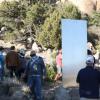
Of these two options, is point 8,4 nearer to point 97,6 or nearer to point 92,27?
point 92,27

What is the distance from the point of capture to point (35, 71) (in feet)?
43.1

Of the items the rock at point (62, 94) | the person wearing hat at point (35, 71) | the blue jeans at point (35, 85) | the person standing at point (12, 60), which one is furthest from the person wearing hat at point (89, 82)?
the person standing at point (12, 60)

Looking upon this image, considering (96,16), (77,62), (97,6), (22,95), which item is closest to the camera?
(77,62)

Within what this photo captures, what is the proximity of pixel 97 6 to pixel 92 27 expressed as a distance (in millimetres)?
7791

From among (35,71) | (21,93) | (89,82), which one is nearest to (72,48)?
(35,71)

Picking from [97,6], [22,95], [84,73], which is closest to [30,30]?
[97,6]

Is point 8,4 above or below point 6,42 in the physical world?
above

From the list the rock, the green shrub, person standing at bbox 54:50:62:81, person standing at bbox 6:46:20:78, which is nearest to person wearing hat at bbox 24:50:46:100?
the rock

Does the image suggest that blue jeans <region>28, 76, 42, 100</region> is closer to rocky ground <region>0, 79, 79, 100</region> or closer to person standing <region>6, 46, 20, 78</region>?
Answer: rocky ground <region>0, 79, 79, 100</region>

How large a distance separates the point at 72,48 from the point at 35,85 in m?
1.63

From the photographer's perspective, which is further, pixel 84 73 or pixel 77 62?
pixel 77 62

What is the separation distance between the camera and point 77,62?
1277cm

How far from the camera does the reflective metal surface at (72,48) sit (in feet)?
41.0

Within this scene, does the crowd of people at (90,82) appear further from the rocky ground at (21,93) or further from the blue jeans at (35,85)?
the rocky ground at (21,93)
